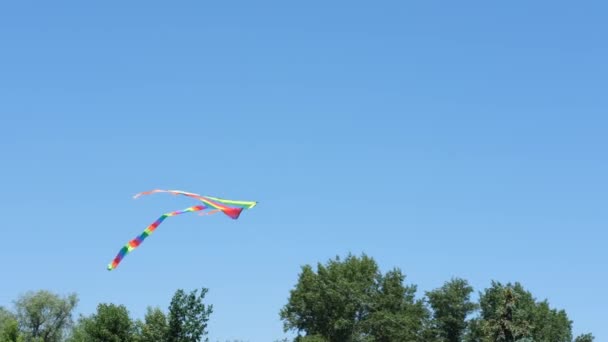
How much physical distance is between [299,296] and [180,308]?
38701 mm

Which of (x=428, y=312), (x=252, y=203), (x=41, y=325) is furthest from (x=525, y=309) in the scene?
(x=252, y=203)

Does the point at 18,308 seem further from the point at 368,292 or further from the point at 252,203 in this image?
the point at 252,203

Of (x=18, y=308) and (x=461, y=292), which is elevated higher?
(x=461, y=292)

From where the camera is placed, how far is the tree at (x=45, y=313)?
100438 millimetres

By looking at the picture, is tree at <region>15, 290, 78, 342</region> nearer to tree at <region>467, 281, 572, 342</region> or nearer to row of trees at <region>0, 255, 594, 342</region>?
row of trees at <region>0, 255, 594, 342</region>

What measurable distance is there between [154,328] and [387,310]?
40002 mm

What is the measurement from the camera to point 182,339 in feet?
185

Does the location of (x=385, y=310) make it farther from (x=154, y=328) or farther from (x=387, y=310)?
(x=154, y=328)

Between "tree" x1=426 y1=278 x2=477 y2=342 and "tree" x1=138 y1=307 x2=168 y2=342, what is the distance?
44.3m

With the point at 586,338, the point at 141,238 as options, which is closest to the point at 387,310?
the point at 586,338

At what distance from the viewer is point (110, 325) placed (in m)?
56.3

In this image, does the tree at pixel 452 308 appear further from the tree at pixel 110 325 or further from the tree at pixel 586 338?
the tree at pixel 110 325

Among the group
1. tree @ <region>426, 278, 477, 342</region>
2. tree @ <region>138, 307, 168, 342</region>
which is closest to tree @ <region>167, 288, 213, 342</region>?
tree @ <region>138, 307, 168, 342</region>

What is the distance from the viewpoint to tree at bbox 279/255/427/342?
8975 centimetres
